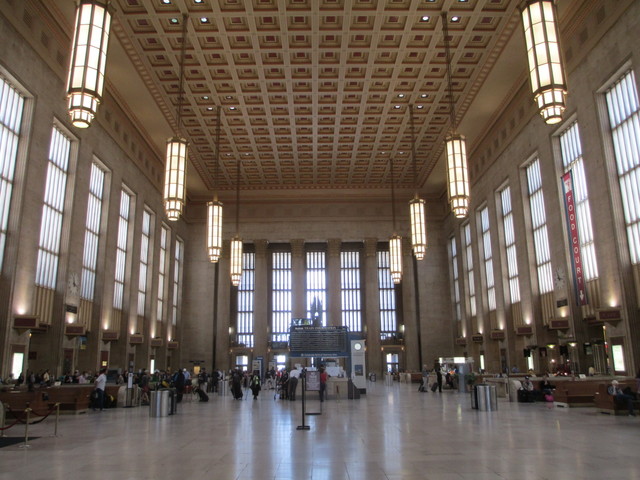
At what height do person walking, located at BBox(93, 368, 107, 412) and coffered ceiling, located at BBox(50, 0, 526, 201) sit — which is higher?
coffered ceiling, located at BBox(50, 0, 526, 201)

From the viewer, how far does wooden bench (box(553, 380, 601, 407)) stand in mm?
14547

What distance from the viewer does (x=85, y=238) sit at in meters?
22.6

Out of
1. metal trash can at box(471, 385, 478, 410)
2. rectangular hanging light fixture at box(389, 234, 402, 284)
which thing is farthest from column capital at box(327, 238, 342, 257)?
metal trash can at box(471, 385, 478, 410)

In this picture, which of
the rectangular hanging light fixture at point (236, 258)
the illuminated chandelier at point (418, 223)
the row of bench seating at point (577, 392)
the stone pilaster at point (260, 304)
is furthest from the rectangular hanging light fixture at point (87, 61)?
the stone pilaster at point (260, 304)

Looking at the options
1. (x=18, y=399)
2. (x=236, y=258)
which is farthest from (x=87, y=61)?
(x=236, y=258)

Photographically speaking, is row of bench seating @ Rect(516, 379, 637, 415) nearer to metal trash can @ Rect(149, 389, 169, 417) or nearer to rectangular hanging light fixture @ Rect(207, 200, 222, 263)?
metal trash can @ Rect(149, 389, 169, 417)

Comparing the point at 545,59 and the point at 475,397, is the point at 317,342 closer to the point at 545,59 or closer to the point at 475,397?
the point at 475,397

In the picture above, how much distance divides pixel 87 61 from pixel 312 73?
43.1 ft

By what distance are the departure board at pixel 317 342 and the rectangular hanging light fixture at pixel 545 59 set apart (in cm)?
674

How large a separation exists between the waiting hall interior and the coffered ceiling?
0.12 metres

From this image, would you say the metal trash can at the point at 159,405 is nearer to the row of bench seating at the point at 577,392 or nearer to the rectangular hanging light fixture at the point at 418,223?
the row of bench seating at the point at 577,392

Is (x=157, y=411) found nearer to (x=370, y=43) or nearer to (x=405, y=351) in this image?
(x=370, y=43)

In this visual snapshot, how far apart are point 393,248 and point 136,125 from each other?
15.2 m

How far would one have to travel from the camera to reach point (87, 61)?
9969 millimetres
